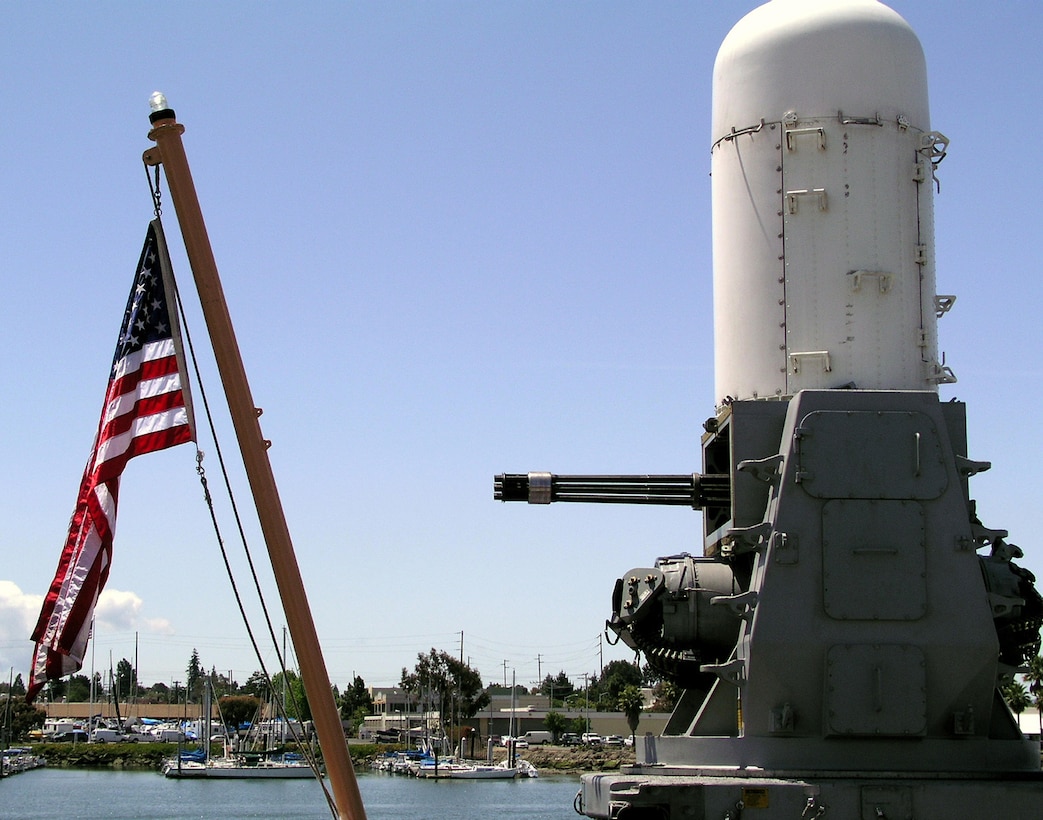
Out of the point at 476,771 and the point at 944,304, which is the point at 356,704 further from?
the point at 944,304

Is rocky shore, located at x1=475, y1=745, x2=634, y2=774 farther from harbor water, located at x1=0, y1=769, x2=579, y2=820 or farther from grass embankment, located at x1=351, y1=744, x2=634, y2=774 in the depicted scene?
harbor water, located at x1=0, y1=769, x2=579, y2=820

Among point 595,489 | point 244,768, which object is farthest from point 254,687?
point 595,489

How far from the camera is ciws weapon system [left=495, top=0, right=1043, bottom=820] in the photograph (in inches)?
515

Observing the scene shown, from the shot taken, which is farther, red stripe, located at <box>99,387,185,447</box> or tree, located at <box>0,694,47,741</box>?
tree, located at <box>0,694,47,741</box>

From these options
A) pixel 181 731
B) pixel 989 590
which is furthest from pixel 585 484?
pixel 181 731

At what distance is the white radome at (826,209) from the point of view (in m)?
14.8

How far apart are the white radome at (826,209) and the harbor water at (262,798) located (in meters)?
44.4

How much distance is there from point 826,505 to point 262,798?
7380 cm

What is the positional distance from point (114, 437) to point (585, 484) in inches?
255

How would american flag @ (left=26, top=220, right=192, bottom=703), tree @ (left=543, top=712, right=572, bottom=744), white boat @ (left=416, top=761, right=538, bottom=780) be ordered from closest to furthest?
american flag @ (left=26, top=220, right=192, bottom=703) < white boat @ (left=416, top=761, right=538, bottom=780) < tree @ (left=543, top=712, right=572, bottom=744)

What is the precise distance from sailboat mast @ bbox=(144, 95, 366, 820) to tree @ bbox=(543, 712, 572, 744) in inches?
3993

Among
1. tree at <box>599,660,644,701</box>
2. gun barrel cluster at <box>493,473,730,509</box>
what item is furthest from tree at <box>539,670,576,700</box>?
gun barrel cluster at <box>493,473,730,509</box>

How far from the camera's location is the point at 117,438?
10414mm

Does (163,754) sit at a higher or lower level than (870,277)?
lower
